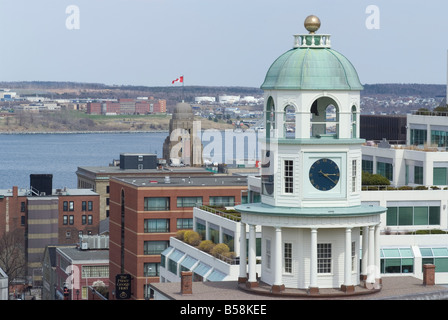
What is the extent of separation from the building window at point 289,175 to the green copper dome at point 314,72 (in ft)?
7.80

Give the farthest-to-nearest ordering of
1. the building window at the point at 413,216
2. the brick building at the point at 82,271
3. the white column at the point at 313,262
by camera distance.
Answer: the brick building at the point at 82,271 < the building window at the point at 413,216 < the white column at the point at 313,262

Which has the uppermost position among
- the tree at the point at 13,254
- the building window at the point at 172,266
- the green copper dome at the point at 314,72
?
the green copper dome at the point at 314,72

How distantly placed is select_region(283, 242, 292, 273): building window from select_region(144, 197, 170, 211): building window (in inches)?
2580

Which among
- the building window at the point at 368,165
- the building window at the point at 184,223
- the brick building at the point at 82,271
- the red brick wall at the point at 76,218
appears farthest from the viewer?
the red brick wall at the point at 76,218

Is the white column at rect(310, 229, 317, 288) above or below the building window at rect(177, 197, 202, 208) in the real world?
above

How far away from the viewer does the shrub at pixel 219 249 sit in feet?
207

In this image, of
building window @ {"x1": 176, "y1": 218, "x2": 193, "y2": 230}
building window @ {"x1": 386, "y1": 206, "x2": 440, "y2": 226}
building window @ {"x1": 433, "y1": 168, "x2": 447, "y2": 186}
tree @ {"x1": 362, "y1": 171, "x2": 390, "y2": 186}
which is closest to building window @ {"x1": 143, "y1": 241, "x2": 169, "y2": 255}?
building window @ {"x1": 176, "y1": 218, "x2": 193, "y2": 230}

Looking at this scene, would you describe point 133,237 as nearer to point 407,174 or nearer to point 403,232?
point 407,174

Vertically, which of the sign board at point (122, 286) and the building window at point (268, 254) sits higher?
the building window at point (268, 254)

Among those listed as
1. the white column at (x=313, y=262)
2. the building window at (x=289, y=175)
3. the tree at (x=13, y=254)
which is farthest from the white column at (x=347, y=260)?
the tree at (x=13, y=254)

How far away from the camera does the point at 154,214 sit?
104 meters

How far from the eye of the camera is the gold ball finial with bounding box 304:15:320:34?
4009 cm

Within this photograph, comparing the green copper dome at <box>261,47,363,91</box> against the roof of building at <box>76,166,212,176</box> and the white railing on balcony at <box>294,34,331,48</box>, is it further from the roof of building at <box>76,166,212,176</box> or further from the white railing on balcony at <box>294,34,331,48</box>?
the roof of building at <box>76,166,212,176</box>

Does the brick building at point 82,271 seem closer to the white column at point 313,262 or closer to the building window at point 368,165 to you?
the building window at point 368,165
